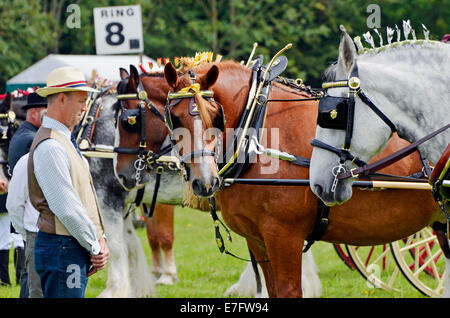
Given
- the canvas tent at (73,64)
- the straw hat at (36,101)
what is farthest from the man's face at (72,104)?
the canvas tent at (73,64)

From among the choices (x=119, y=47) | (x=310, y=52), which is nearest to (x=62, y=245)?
(x=119, y=47)

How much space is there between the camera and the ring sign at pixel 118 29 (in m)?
9.67

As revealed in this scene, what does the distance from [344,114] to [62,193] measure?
1582 millimetres

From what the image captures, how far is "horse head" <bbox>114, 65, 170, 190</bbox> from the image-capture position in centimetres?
625

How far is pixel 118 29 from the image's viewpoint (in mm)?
9836

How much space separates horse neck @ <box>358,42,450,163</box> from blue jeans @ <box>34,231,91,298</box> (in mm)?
1821

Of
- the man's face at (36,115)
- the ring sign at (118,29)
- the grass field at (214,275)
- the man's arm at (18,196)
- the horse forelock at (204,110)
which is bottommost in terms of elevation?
the grass field at (214,275)

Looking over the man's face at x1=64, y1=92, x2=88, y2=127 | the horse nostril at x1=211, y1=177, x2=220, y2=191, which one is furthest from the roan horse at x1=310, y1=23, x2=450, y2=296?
the man's face at x1=64, y1=92, x2=88, y2=127

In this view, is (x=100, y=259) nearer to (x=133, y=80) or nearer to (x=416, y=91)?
(x=416, y=91)

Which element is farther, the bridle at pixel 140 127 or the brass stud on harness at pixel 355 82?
the bridle at pixel 140 127

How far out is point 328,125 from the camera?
402 cm

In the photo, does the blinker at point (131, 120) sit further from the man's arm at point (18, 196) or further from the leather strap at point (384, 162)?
the leather strap at point (384, 162)

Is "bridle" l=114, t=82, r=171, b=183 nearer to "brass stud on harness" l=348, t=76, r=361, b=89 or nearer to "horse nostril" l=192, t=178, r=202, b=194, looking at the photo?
"horse nostril" l=192, t=178, r=202, b=194

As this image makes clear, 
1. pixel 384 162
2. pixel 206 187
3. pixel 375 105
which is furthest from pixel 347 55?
pixel 206 187
